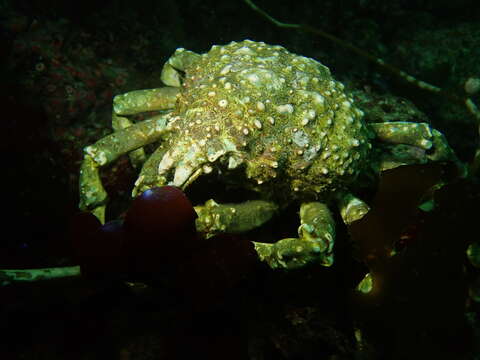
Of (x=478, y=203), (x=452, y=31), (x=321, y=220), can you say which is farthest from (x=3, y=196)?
(x=452, y=31)

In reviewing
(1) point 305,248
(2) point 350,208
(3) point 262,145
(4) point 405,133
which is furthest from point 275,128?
(4) point 405,133

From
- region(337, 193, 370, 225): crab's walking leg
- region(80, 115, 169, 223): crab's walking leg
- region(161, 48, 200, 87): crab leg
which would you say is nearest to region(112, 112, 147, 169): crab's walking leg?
region(80, 115, 169, 223): crab's walking leg

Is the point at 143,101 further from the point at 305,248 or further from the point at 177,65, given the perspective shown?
the point at 305,248

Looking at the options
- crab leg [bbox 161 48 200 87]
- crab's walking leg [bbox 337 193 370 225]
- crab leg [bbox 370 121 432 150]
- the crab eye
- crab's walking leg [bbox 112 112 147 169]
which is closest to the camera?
the crab eye

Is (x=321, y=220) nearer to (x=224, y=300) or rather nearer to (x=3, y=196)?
(x=224, y=300)

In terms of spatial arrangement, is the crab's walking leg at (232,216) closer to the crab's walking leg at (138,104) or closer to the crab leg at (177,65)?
the crab's walking leg at (138,104)

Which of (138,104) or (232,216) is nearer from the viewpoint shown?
(232,216)

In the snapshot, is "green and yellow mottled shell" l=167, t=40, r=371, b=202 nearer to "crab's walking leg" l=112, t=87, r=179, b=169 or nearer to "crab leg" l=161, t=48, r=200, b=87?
"crab's walking leg" l=112, t=87, r=179, b=169

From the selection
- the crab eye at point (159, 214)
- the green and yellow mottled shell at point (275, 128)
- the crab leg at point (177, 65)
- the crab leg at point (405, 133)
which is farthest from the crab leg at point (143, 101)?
the crab leg at point (405, 133)
